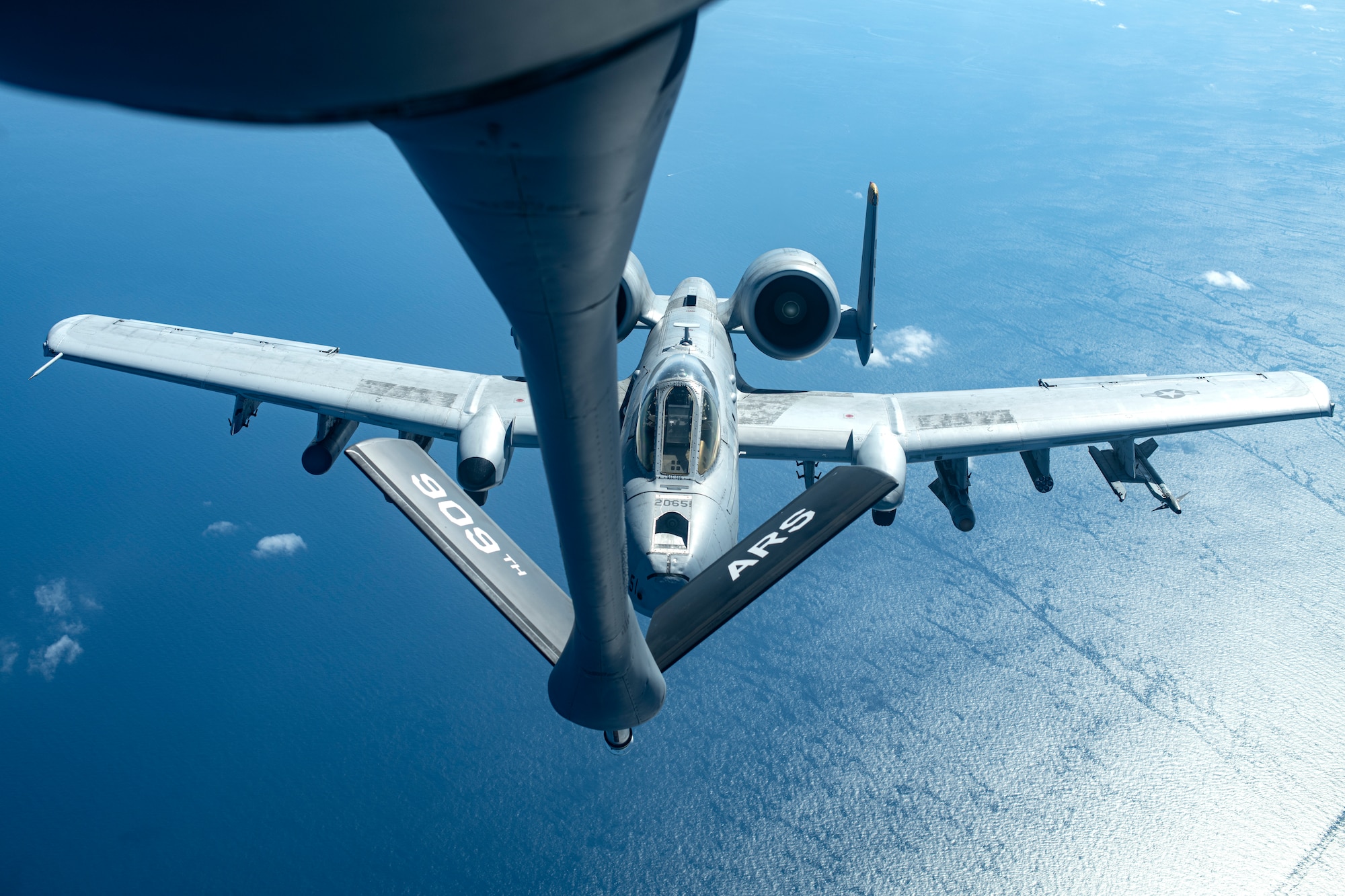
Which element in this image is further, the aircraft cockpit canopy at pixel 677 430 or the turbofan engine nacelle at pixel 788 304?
the turbofan engine nacelle at pixel 788 304

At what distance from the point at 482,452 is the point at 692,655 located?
1191cm

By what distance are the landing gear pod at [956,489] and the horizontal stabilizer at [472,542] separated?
44.6ft

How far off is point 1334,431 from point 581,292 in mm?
46562

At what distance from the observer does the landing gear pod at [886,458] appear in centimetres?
1579

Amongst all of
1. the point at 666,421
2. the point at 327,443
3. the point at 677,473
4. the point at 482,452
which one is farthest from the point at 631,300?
the point at 327,443

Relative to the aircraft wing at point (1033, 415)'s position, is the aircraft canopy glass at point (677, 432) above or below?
above

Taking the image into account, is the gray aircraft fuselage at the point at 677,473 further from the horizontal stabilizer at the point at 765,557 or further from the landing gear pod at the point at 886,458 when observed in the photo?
the horizontal stabilizer at the point at 765,557

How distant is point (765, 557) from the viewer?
6.20 meters

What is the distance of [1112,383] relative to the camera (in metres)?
17.7

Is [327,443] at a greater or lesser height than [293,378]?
lesser

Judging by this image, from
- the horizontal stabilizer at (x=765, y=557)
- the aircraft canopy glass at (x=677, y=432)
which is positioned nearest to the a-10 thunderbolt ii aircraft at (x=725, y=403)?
the aircraft canopy glass at (x=677, y=432)

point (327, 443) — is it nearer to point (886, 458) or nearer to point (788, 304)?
point (788, 304)

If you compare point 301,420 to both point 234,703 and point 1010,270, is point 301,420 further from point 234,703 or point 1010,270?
point 1010,270

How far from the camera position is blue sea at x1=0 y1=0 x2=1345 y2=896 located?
18.3 meters
